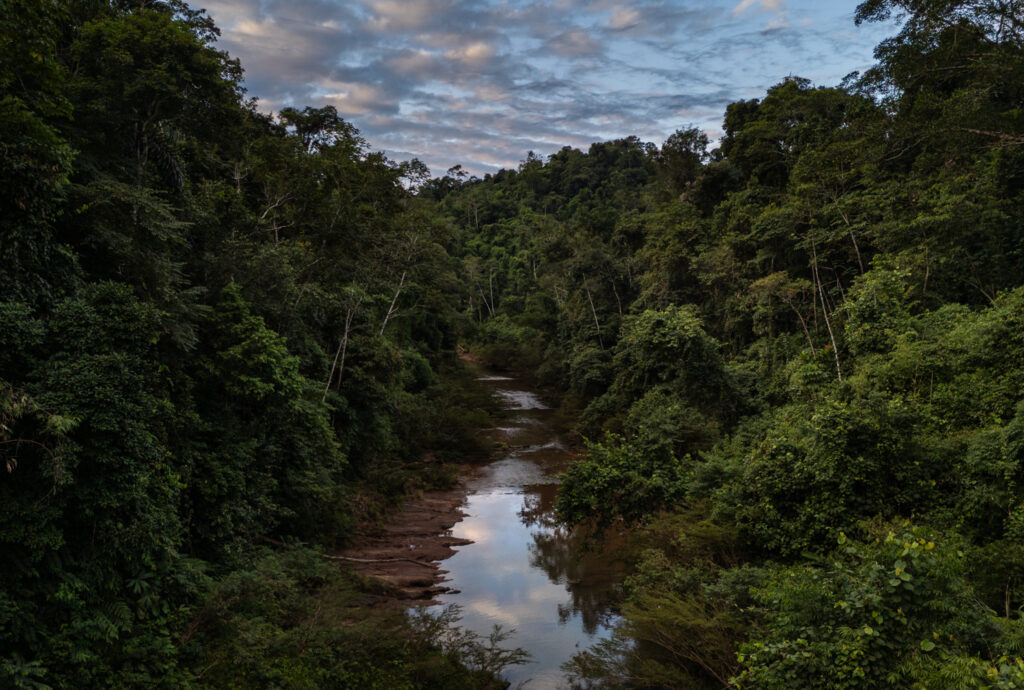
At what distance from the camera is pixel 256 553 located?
11.9 meters

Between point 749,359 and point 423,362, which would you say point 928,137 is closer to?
point 749,359

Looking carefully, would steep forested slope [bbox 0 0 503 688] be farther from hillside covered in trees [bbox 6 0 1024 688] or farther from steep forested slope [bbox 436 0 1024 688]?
steep forested slope [bbox 436 0 1024 688]

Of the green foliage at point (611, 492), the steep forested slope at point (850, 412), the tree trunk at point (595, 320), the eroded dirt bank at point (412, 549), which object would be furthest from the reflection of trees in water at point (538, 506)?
the tree trunk at point (595, 320)

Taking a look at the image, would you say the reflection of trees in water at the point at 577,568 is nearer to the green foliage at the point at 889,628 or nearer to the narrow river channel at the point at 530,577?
the narrow river channel at the point at 530,577

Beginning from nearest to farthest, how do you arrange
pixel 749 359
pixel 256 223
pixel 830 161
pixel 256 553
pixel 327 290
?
pixel 256 553, pixel 256 223, pixel 830 161, pixel 327 290, pixel 749 359

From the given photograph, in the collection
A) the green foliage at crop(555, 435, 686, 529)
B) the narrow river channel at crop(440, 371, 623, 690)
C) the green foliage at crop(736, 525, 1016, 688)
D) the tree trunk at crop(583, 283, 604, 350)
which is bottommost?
the narrow river channel at crop(440, 371, 623, 690)

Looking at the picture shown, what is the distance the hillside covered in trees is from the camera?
275 inches

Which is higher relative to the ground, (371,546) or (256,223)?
(256,223)

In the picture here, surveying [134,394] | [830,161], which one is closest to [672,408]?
[830,161]

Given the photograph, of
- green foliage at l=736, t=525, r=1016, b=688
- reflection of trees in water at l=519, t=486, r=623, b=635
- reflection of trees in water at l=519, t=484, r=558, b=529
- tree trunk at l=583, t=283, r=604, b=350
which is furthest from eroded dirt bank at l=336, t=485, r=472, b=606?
tree trunk at l=583, t=283, r=604, b=350

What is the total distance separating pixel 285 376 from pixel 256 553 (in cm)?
399

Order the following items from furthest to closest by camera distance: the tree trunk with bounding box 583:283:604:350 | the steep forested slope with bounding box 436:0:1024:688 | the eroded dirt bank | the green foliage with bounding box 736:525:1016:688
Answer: the tree trunk with bounding box 583:283:604:350 → the eroded dirt bank → the steep forested slope with bounding box 436:0:1024:688 → the green foliage with bounding box 736:525:1016:688

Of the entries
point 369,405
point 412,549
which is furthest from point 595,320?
point 412,549

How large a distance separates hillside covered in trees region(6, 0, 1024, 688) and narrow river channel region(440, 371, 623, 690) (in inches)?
67.7
